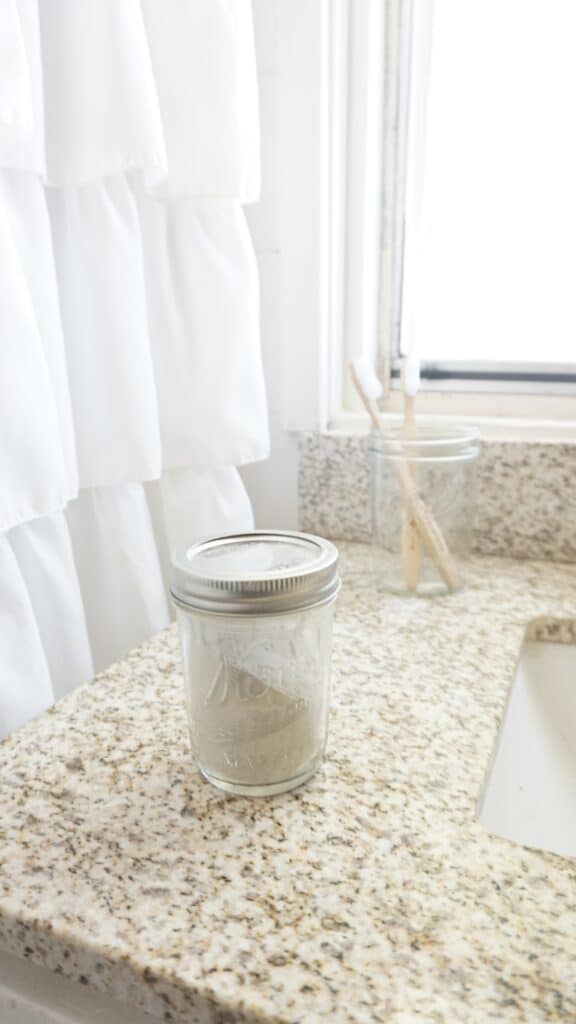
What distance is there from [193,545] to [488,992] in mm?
261

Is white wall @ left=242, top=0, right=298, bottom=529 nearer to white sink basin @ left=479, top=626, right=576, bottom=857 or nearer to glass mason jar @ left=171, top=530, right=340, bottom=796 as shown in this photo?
white sink basin @ left=479, top=626, right=576, bottom=857

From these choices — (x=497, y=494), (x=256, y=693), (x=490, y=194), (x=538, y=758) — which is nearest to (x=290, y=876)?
(x=256, y=693)

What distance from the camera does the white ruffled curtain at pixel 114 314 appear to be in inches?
19.7

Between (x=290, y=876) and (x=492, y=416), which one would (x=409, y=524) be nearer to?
(x=492, y=416)

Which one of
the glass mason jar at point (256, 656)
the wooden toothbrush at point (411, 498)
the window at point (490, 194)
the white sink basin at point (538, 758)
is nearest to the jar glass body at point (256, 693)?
the glass mason jar at point (256, 656)

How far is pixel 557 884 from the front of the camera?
1.18 ft

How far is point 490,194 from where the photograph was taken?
916 millimetres

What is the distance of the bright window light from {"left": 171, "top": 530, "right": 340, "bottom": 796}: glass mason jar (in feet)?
2.05

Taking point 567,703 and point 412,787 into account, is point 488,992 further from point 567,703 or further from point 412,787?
point 567,703

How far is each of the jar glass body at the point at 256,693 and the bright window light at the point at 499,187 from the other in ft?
2.10

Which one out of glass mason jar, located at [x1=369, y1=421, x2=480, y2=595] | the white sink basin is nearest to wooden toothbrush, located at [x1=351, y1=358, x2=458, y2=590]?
glass mason jar, located at [x1=369, y1=421, x2=480, y2=595]

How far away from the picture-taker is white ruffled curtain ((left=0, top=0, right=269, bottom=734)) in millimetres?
501

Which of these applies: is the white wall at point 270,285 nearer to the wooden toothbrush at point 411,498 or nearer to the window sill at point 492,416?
the window sill at point 492,416

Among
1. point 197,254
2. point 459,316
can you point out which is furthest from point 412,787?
point 459,316
